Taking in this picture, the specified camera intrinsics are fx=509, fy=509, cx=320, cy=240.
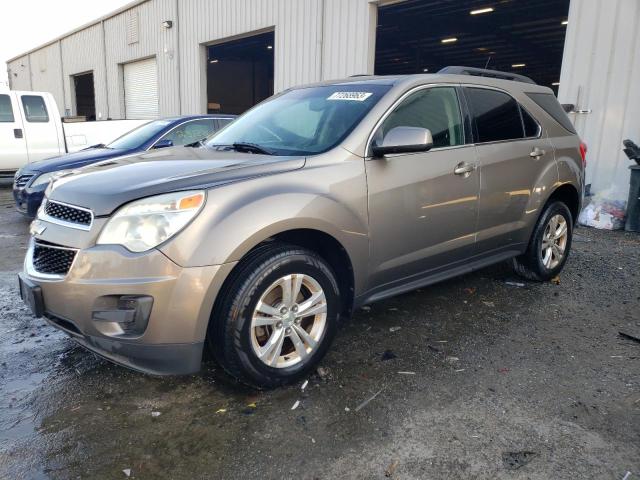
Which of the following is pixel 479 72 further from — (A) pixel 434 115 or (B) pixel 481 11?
(B) pixel 481 11

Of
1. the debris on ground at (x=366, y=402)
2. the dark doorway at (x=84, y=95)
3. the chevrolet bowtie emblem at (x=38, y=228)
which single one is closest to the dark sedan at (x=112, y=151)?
the chevrolet bowtie emblem at (x=38, y=228)

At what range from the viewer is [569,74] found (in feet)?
26.6

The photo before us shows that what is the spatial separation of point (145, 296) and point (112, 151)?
517 centimetres

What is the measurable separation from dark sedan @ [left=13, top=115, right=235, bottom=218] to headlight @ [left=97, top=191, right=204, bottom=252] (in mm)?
4539

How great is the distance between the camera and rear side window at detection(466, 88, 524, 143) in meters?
3.88

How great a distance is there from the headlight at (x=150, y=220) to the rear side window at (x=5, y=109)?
32.9 ft

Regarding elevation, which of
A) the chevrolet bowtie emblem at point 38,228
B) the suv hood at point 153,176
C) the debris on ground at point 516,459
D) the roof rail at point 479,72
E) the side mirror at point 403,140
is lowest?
the debris on ground at point 516,459

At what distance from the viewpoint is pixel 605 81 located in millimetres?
7711

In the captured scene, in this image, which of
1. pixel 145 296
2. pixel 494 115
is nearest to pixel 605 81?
pixel 494 115

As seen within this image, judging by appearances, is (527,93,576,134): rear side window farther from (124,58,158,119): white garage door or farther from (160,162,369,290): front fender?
(124,58,158,119): white garage door

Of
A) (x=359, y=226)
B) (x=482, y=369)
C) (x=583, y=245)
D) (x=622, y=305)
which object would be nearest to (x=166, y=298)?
(x=359, y=226)

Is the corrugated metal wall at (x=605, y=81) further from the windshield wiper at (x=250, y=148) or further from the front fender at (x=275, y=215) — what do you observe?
the windshield wiper at (x=250, y=148)

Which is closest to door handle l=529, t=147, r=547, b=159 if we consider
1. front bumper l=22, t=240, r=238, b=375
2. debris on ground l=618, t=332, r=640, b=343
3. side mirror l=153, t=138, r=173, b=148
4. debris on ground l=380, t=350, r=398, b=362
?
debris on ground l=618, t=332, r=640, b=343

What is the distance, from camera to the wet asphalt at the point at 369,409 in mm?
2240
